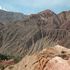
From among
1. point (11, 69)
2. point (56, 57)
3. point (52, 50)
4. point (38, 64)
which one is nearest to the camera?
point (56, 57)

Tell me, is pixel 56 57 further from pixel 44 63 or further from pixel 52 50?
pixel 52 50

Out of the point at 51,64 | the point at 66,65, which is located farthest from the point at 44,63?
the point at 66,65

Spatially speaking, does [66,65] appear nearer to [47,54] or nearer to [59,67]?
[59,67]

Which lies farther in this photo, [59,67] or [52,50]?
[52,50]

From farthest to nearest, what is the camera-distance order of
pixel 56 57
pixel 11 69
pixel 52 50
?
pixel 11 69 → pixel 52 50 → pixel 56 57

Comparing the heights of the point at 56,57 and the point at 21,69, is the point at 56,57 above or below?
above

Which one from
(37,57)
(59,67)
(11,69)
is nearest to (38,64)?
(37,57)
